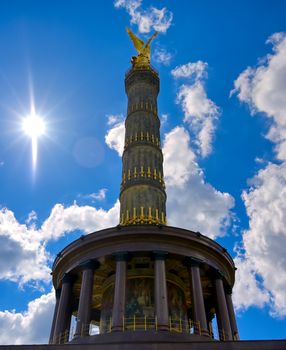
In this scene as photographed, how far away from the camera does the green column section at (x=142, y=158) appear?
35.1m

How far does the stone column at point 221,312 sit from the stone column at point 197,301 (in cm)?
249

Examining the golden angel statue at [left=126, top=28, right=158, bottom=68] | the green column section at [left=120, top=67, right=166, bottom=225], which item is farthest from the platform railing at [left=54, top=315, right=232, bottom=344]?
the golden angel statue at [left=126, top=28, right=158, bottom=68]

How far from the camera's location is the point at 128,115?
43.5 meters

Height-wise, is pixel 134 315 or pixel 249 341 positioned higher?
pixel 134 315

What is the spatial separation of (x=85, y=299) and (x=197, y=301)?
293 inches

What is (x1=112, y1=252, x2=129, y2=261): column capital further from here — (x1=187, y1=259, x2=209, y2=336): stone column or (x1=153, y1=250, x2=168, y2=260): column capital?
(x1=187, y1=259, x2=209, y2=336): stone column

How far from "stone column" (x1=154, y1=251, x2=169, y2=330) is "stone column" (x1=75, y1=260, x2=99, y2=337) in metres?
4.61

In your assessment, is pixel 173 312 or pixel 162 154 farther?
pixel 162 154

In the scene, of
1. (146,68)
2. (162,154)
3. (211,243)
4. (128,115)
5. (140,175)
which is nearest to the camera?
(211,243)

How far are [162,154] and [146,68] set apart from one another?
13098mm

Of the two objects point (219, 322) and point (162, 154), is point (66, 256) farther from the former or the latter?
point (162, 154)

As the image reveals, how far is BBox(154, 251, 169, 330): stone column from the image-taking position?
23.5m

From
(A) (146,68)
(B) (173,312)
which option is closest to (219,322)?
(B) (173,312)

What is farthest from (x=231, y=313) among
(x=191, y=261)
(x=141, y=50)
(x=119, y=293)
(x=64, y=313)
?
(x=141, y=50)
